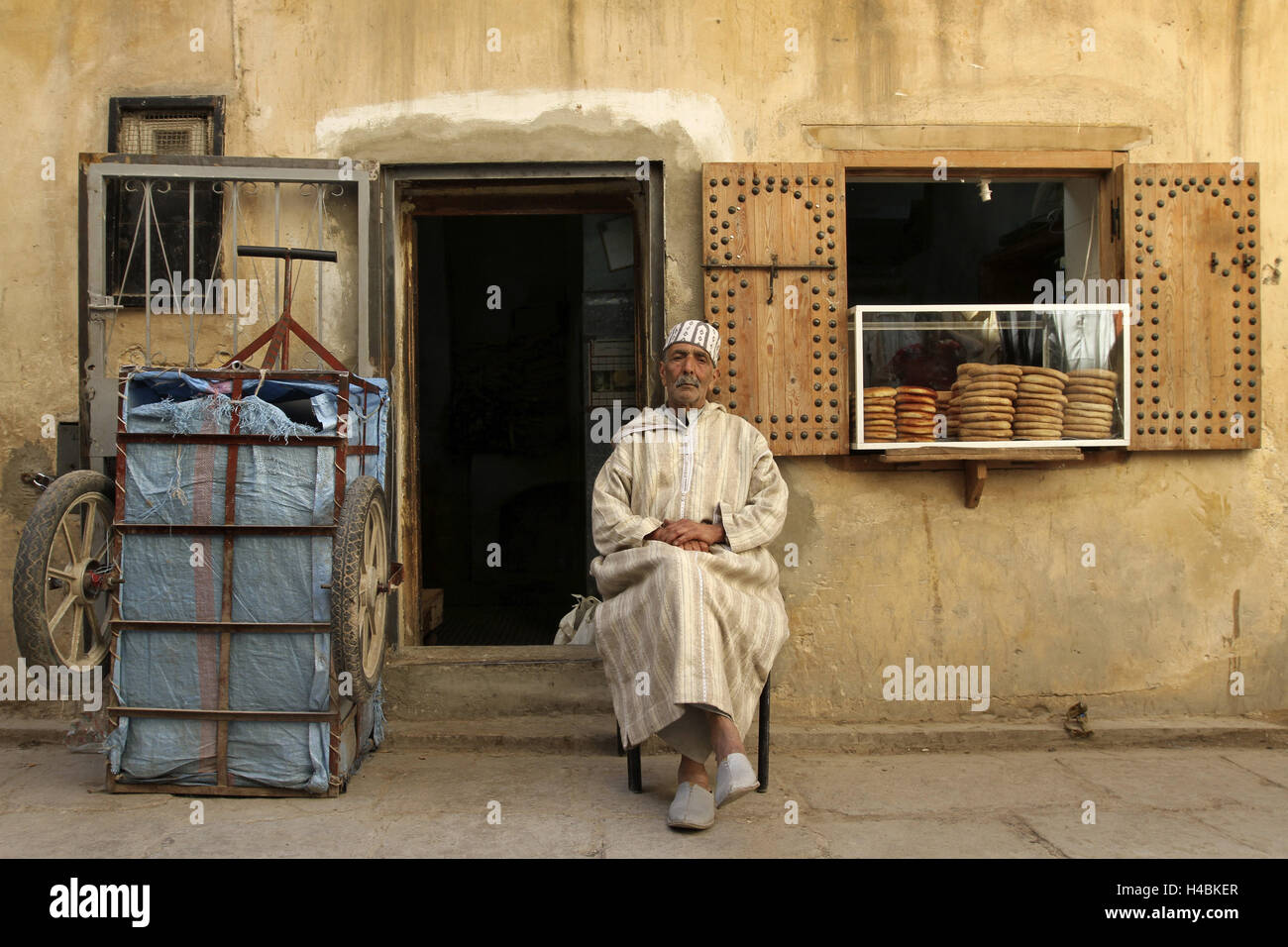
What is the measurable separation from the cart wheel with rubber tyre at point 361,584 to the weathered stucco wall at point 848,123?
1.65 m

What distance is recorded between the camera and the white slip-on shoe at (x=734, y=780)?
320 cm

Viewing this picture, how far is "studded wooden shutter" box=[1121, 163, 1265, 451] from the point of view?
453 cm

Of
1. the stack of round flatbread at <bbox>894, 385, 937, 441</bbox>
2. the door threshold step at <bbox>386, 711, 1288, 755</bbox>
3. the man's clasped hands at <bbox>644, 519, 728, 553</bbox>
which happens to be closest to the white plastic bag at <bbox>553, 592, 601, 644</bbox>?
the door threshold step at <bbox>386, 711, 1288, 755</bbox>

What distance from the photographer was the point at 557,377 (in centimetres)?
932

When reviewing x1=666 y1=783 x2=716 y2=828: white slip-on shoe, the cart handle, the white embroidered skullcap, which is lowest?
x1=666 y1=783 x2=716 y2=828: white slip-on shoe

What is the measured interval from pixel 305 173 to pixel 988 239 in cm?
409

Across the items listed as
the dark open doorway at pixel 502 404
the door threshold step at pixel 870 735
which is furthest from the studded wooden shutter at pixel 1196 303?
the dark open doorway at pixel 502 404

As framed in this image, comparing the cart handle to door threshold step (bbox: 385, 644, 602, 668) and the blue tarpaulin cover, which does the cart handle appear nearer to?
the blue tarpaulin cover

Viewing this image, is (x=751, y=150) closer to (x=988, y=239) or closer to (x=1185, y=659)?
(x=988, y=239)

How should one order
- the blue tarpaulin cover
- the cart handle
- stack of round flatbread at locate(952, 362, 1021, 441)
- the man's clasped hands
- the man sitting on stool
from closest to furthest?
the man sitting on stool
the blue tarpaulin cover
the man's clasped hands
the cart handle
stack of round flatbread at locate(952, 362, 1021, 441)

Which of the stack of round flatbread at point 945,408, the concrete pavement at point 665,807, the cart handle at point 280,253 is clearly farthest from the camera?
the stack of round flatbread at point 945,408

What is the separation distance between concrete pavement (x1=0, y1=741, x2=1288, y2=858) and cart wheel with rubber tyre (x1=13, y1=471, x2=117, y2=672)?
0.58 metres

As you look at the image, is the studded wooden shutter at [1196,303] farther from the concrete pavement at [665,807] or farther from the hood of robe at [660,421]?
the hood of robe at [660,421]

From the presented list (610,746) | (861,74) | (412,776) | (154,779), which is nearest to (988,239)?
(861,74)
